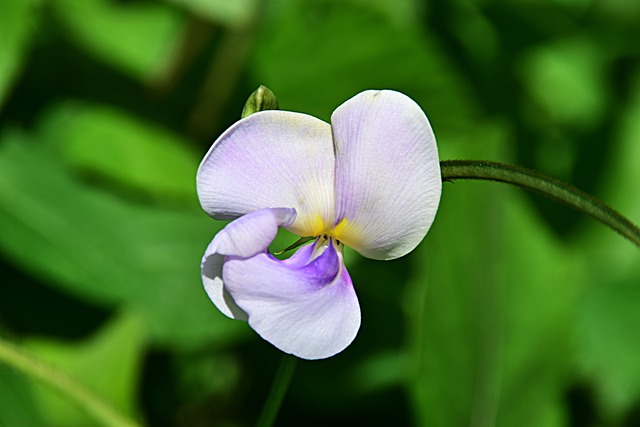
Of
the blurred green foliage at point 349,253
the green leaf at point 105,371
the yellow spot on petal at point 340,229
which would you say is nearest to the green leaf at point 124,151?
the blurred green foliage at point 349,253

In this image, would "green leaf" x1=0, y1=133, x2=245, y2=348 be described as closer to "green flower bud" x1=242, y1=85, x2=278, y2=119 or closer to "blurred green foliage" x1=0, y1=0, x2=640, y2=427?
"blurred green foliage" x1=0, y1=0, x2=640, y2=427

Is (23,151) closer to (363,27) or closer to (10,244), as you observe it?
(10,244)

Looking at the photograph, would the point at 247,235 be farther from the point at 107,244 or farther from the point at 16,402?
the point at 107,244

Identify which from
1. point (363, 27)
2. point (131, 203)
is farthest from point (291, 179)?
point (363, 27)

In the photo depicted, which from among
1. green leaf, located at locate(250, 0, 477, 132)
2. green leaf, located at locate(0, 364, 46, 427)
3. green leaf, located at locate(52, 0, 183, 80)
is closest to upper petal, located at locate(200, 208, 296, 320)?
green leaf, located at locate(0, 364, 46, 427)

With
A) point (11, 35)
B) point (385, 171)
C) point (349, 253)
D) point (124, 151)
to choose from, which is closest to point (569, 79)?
point (349, 253)
